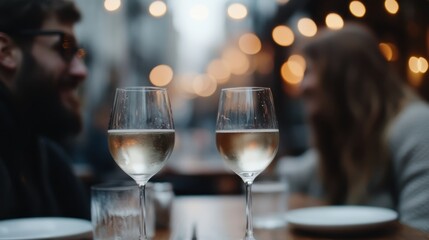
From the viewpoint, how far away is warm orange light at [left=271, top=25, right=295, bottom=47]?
5.21 m

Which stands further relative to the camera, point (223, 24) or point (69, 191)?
point (223, 24)

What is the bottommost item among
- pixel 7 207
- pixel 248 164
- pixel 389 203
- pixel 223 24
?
pixel 389 203

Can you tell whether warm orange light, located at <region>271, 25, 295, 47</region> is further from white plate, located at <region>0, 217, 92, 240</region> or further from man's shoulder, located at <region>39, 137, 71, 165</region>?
white plate, located at <region>0, 217, 92, 240</region>

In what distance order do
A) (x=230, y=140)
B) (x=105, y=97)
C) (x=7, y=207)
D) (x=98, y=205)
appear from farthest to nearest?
(x=105, y=97) → (x=7, y=207) → (x=98, y=205) → (x=230, y=140)

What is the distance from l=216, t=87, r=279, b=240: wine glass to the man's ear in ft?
2.34

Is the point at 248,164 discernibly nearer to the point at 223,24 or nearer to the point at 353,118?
the point at 353,118

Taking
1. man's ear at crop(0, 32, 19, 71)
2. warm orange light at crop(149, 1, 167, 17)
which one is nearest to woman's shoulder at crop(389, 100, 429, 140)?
man's ear at crop(0, 32, 19, 71)

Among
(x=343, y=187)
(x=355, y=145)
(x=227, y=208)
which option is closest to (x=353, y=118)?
(x=355, y=145)

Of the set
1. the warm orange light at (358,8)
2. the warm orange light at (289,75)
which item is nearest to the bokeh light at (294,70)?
the warm orange light at (289,75)

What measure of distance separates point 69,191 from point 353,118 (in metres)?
1.16

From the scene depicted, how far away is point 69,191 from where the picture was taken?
1.89m

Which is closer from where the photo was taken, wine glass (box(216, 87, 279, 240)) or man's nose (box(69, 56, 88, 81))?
wine glass (box(216, 87, 279, 240))

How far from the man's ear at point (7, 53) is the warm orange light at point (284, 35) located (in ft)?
13.2

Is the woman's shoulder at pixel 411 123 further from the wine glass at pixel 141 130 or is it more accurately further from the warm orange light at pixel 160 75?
the warm orange light at pixel 160 75
